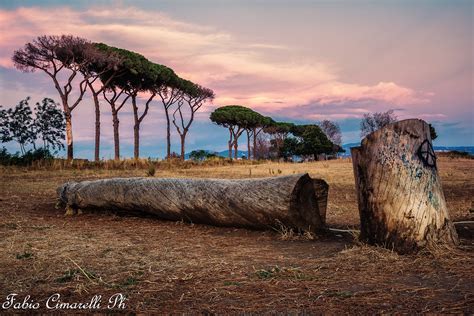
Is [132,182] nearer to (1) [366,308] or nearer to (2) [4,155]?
(1) [366,308]

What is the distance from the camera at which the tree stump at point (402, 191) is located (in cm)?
499

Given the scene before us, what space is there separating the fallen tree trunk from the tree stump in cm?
127

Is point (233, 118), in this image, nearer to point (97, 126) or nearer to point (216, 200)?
point (97, 126)

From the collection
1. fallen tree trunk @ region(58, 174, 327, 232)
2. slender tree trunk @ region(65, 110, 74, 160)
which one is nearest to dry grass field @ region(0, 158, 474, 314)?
fallen tree trunk @ region(58, 174, 327, 232)

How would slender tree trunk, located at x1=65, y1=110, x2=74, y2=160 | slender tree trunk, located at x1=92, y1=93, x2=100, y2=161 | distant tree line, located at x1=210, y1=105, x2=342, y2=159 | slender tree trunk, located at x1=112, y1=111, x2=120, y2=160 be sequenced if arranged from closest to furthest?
slender tree trunk, located at x1=65, y1=110, x2=74, y2=160 → slender tree trunk, located at x1=92, y1=93, x2=100, y2=161 → slender tree trunk, located at x1=112, y1=111, x2=120, y2=160 → distant tree line, located at x1=210, y1=105, x2=342, y2=159

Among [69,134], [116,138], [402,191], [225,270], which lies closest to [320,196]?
[402,191]

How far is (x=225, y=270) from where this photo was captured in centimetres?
436

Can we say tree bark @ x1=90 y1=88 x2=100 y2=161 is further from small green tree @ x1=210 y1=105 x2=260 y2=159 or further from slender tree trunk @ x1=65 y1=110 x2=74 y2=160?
small green tree @ x1=210 y1=105 x2=260 y2=159

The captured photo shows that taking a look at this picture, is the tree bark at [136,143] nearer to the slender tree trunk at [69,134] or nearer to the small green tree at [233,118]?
the slender tree trunk at [69,134]

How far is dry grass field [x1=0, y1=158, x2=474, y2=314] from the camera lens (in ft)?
10.9

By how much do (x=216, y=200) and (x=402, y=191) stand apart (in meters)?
3.11

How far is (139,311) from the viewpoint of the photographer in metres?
3.20

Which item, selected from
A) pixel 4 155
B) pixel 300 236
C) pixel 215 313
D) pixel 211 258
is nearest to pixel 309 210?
pixel 300 236

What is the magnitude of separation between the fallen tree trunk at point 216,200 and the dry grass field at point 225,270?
231 millimetres
